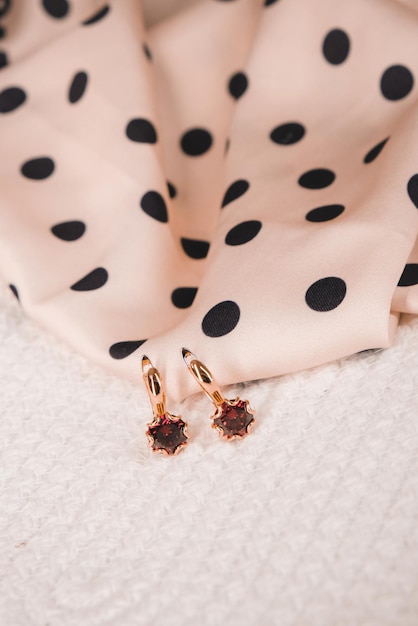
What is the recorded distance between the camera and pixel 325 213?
641 mm

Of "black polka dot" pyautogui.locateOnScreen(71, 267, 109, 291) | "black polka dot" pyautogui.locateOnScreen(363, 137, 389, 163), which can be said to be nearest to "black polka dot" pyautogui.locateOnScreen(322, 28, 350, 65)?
"black polka dot" pyautogui.locateOnScreen(363, 137, 389, 163)

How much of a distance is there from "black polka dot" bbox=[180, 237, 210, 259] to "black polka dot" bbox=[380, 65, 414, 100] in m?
0.24

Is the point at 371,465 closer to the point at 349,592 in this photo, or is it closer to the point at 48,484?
the point at 349,592

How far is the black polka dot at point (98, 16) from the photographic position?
800 mm

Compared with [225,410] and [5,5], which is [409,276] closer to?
[225,410]

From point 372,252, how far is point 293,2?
1.10ft

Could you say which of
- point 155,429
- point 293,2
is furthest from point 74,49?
point 155,429

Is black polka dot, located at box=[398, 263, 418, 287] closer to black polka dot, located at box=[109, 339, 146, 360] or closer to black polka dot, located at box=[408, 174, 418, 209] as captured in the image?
black polka dot, located at box=[408, 174, 418, 209]

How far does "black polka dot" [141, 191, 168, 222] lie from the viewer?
0.68m

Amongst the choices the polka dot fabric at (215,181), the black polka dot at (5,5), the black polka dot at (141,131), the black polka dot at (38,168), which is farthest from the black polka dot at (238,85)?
the black polka dot at (5,5)

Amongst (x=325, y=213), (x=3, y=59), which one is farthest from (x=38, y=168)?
(x=325, y=213)

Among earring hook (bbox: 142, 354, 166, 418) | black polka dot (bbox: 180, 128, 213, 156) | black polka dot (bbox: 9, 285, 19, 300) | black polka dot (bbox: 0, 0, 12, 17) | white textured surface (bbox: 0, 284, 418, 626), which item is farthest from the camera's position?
black polka dot (bbox: 0, 0, 12, 17)

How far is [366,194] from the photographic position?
632 mm

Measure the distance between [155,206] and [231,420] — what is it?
0.80 ft
